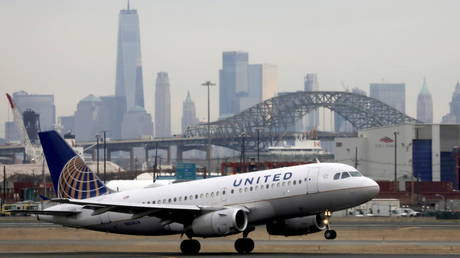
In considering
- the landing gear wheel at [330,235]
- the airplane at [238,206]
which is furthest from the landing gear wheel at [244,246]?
the landing gear wheel at [330,235]

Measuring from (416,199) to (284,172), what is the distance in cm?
11392

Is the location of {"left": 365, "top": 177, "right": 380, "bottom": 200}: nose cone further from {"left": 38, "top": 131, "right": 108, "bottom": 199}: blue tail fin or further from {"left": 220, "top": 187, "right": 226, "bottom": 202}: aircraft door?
{"left": 38, "top": 131, "right": 108, "bottom": 199}: blue tail fin

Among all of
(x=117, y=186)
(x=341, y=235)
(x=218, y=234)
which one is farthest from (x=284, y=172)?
(x=117, y=186)

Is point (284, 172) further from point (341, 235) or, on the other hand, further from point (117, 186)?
point (117, 186)

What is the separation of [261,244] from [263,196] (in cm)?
983

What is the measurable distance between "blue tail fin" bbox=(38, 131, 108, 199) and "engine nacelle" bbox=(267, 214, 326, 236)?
12323mm

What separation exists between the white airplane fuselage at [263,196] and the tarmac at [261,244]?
1.76 meters

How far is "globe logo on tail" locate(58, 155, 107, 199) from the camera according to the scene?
200 ft

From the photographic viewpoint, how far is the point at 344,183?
53688 mm

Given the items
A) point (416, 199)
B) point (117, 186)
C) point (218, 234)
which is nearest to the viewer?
point (218, 234)

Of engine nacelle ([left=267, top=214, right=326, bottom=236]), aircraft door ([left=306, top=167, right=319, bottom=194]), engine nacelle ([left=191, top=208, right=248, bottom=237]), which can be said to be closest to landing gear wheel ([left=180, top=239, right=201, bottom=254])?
engine nacelle ([left=191, top=208, right=248, bottom=237])

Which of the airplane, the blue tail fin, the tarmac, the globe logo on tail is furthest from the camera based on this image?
Result: the globe logo on tail

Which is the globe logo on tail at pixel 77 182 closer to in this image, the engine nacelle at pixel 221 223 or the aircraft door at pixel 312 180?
the engine nacelle at pixel 221 223

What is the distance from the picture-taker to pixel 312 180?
178ft
